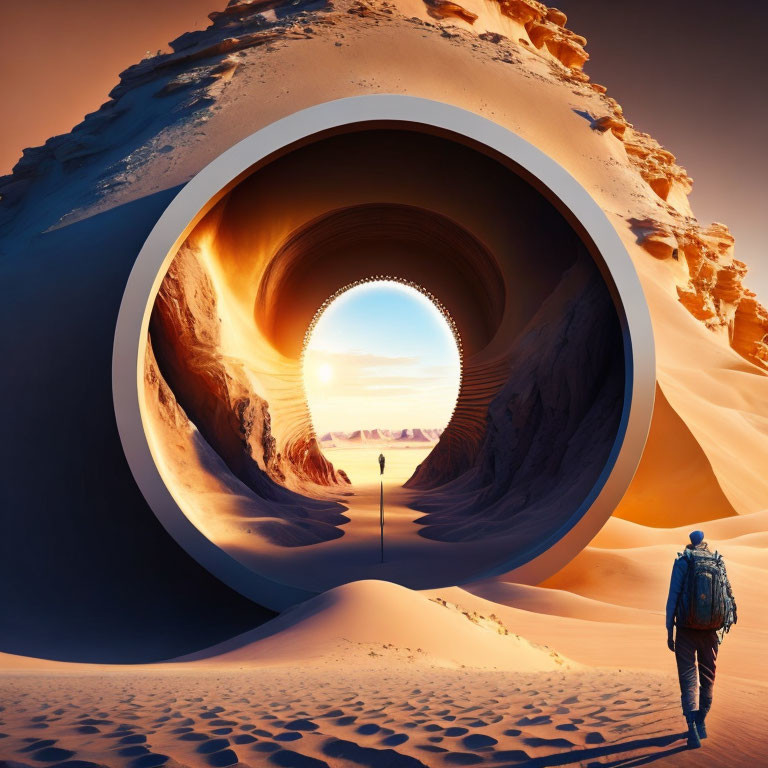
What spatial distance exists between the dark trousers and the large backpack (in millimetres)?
44

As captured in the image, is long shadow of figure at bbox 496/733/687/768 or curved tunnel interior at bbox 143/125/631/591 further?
curved tunnel interior at bbox 143/125/631/591

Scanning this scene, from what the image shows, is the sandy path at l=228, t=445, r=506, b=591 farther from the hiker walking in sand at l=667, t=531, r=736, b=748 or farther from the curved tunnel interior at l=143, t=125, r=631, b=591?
the hiker walking in sand at l=667, t=531, r=736, b=748

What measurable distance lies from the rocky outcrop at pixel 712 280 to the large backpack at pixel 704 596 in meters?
12.6

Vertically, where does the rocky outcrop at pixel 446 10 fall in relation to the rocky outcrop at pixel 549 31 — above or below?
below

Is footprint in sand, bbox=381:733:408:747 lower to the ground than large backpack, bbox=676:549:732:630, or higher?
lower

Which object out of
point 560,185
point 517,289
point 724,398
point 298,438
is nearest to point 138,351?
point 560,185

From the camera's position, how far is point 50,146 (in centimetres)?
1017

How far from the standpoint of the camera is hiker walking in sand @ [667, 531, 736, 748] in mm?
2332

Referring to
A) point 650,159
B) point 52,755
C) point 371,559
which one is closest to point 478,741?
point 52,755

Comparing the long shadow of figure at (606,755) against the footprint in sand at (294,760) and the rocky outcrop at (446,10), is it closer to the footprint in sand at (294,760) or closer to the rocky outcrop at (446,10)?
the footprint in sand at (294,760)

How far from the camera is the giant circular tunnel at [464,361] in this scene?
5.28m

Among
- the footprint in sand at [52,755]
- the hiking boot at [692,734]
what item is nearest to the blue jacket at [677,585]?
the hiking boot at [692,734]

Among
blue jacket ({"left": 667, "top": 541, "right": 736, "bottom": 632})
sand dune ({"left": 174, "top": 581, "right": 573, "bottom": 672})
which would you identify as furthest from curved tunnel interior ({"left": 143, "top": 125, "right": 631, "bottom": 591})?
blue jacket ({"left": 667, "top": 541, "right": 736, "bottom": 632})

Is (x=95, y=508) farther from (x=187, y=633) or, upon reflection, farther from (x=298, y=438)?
(x=298, y=438)
